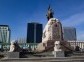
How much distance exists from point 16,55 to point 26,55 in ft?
5.05

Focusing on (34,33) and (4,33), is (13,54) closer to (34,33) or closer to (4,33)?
(34,33)

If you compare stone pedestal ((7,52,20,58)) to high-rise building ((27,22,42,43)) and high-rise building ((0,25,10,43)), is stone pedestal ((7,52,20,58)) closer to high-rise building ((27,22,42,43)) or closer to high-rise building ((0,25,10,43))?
high-rise building ((27,22,42,43))

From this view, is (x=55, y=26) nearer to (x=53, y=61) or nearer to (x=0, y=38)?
(x=53, y=61)

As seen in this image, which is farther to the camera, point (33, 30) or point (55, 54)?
point (33, 30)

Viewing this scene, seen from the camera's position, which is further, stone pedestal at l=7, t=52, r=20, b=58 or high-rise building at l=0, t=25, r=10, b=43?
high-rise building at l=0, t=25, r=10, b=43

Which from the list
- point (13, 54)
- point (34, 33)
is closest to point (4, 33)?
point (34, 33)

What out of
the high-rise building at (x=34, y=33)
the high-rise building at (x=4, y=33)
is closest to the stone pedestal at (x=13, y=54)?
the high-rise building at (x=34, y=33)

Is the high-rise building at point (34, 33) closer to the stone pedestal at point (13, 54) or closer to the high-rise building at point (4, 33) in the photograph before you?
the high-rise building at point (4, 33)

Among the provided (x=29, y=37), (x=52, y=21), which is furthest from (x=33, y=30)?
(x=52, y=21)

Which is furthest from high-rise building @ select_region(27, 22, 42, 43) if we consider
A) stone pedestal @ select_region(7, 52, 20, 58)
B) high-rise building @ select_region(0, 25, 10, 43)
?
stone pedestal @ select_region(7, 52, 20, 58)

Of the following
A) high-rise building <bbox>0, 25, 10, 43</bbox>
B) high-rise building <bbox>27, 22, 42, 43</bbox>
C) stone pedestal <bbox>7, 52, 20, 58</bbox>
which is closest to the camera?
stone pedestal <bbox>7, 52, 20, 58</bbox>

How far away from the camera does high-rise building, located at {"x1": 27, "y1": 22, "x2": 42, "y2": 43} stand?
502ft

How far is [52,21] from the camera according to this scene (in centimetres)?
4116

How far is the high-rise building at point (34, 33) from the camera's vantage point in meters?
153
